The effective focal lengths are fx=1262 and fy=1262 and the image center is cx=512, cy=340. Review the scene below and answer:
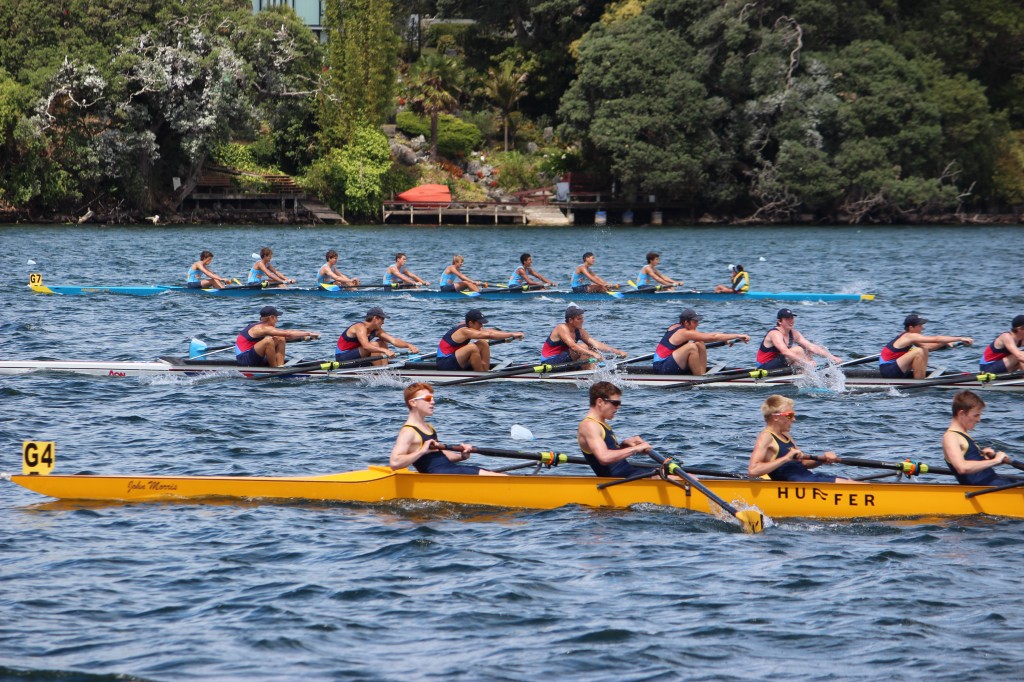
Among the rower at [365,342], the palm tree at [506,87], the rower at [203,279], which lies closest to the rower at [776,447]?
the rower at [365,342]

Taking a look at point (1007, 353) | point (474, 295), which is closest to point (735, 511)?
point (1007, 353)

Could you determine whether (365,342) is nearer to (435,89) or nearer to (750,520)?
(750,520)

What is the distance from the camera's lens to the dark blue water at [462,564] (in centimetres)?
1074

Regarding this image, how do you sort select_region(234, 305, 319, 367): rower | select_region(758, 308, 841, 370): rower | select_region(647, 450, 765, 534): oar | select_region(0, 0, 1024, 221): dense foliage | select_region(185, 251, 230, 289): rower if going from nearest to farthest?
1. select_region(647, 450, 765, 534): oar
2. select_region(758, 308, 841, 370): rower
3. select_region(234, 305, 319, 367): rower
4. select_region(185, 251, 230, 289): rower
5. select_region(0, 0, 1024, 221): dense foliage

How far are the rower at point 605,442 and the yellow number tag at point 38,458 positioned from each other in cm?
617

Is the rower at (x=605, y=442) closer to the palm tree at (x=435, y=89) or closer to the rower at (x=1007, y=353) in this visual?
the rower at (x=1007, y=353)

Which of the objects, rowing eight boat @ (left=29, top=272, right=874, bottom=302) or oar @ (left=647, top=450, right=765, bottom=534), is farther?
rowing eight boat @ (left=29, top=272, right=874, bottom=302)

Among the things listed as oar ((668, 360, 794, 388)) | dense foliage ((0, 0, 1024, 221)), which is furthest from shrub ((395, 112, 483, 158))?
oar ((668, 360, 794, 388))

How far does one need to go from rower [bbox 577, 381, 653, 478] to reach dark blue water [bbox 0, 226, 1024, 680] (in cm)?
52

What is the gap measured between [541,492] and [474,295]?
22.4 metres

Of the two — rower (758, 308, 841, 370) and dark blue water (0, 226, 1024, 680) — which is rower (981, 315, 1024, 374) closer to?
dark blue water (0, 226, 1024, 680)

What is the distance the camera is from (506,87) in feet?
282

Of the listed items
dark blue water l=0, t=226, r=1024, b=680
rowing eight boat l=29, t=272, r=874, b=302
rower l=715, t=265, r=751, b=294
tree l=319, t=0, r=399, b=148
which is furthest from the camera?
tree l=319, t=0, r=399, b=148

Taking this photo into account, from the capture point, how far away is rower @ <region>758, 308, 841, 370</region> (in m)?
22.1
